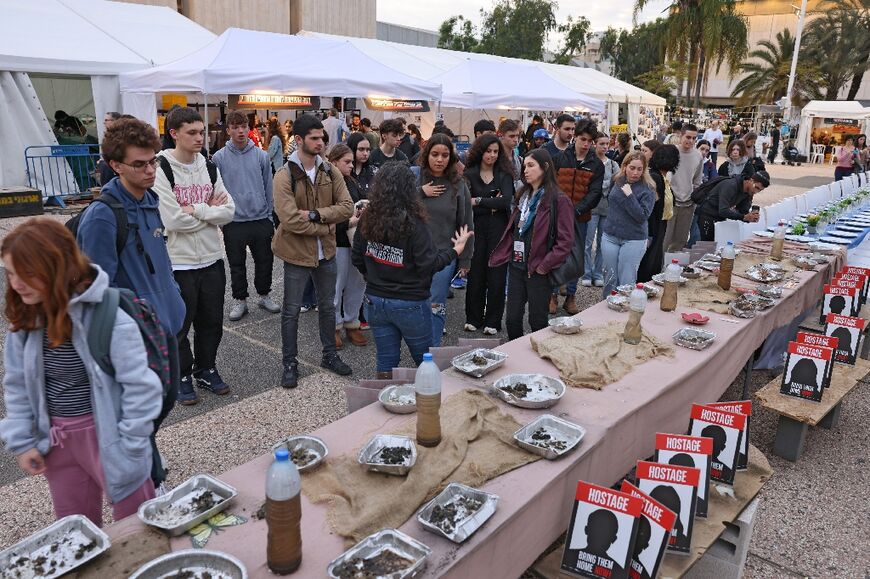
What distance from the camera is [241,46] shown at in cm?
955

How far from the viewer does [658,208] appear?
5.80 m

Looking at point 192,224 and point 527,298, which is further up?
point 192,224

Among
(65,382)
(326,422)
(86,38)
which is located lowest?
(326,422)

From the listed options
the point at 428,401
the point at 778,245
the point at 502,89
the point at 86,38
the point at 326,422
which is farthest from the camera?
the point at 502,89

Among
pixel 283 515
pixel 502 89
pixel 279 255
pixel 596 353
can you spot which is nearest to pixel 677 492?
pixel 596 353

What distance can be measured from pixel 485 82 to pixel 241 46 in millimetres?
5221

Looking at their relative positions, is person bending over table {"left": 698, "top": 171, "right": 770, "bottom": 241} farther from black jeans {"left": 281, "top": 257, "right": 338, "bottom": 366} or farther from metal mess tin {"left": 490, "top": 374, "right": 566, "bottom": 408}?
metal mess tin {"left": 490, "top": 374, "right": 566, "bottom": 408}

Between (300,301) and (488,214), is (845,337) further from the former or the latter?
(300,301)

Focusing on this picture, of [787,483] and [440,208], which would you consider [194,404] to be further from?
[787,483]

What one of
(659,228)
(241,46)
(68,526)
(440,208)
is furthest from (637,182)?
(241,46)

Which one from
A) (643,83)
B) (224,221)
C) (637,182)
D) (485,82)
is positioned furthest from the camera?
(643,83)

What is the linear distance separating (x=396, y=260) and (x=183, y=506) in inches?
68.4

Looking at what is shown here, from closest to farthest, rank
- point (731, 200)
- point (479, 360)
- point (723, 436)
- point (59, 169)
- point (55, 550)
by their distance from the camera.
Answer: point (55, 550) < point (723, 436) < point (479, 360) < point (731, 200) < point (59, 169)

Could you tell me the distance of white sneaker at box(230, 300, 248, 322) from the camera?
5.67m
